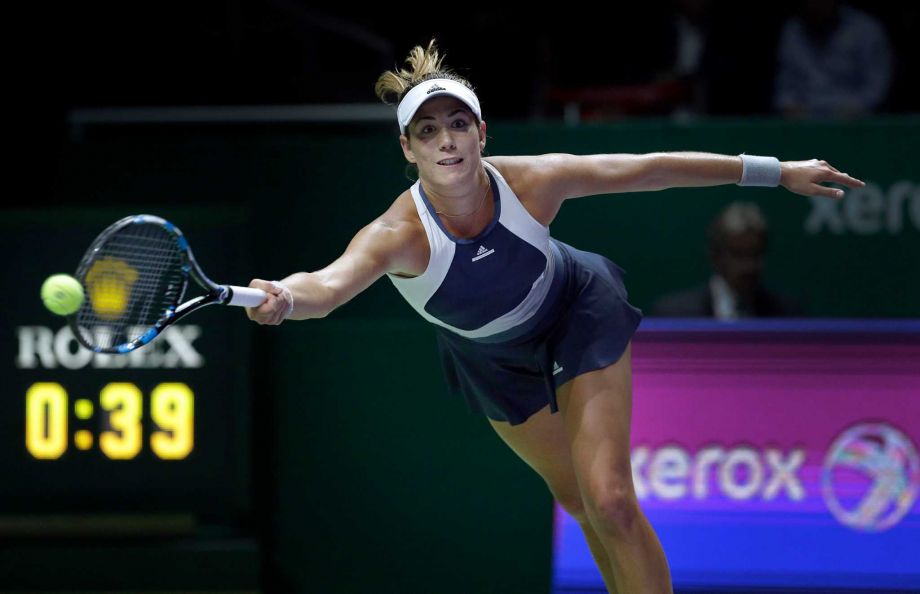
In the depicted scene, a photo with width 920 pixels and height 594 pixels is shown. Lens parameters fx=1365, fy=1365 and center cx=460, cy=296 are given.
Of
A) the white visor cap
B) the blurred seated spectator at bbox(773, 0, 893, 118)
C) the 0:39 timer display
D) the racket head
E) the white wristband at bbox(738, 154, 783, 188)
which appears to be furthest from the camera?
the blurred seated spectator at bbox(773, 0, 893, 118)

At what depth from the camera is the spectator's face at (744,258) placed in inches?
267

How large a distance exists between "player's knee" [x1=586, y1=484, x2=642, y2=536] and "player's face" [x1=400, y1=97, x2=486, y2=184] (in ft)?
3.51

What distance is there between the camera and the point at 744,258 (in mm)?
6785

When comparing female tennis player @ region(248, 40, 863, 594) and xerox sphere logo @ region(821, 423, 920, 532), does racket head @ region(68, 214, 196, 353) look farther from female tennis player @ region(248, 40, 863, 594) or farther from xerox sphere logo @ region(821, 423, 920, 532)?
xerox sphere logo @ region(821, 423, 920, 532)

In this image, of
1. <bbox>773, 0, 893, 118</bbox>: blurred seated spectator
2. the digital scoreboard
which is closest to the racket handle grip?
the digital scoreboard

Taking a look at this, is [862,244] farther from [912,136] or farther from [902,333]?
[902,333]

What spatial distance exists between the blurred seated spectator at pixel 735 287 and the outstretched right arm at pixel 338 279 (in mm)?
2898

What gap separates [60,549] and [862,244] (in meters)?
4.47

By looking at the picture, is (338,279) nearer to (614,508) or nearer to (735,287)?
(614,508)

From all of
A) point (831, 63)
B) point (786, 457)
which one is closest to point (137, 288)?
point (786, 457)

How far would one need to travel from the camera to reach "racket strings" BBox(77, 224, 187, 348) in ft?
13.7

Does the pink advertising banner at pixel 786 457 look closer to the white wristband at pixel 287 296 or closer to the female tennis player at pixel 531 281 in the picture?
the female tennis player at pixel 531 281

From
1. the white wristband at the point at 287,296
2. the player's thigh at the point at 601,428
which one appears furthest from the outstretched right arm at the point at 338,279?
the player's thigh at the point at 601,428

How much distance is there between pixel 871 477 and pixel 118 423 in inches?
125
